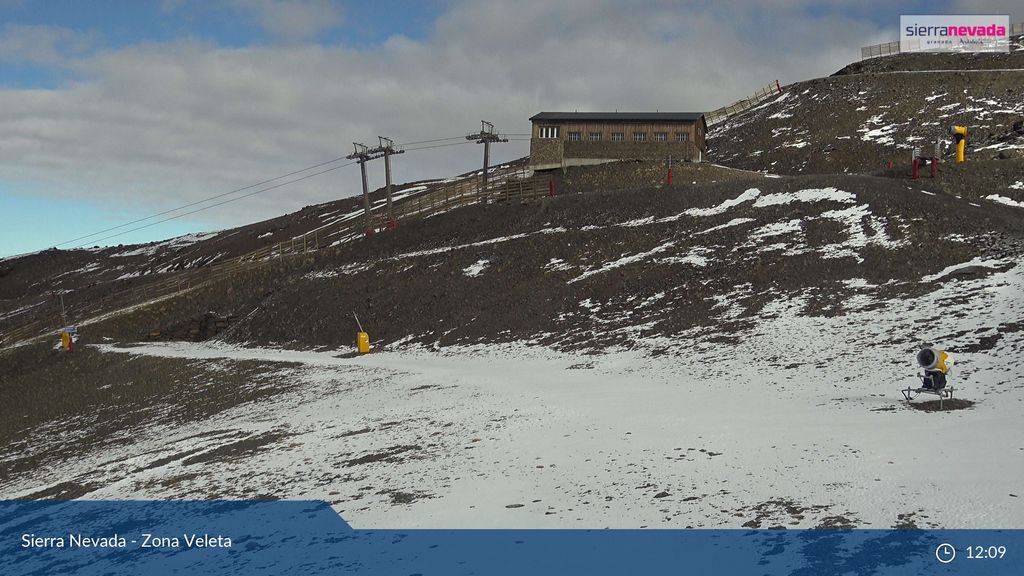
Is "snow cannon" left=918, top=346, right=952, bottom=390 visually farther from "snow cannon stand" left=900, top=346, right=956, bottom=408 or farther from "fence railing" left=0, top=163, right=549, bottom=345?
"fence railing" left=0, top=163, right=549, bottom=345

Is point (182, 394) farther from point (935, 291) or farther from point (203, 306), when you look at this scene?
point (935, 291)

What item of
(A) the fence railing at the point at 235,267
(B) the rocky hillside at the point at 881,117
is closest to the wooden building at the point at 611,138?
(A) the fence railing at the point at 235,267

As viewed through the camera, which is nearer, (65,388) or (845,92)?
(65,388)

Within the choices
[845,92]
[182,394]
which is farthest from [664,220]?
[845,92]

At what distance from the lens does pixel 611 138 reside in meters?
58.6

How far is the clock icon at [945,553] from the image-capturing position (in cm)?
831

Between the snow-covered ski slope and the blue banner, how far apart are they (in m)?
0.48

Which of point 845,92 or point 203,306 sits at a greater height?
point 845,92

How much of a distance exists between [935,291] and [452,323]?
21106mm

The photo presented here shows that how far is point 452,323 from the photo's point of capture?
1363 inches

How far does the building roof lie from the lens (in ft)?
191

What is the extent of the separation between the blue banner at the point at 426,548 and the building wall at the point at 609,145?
48881mm

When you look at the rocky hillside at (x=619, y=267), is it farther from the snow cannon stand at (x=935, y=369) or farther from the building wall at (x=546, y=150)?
the building wall at (x=546, y=150)

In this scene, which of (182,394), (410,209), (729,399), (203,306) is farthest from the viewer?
(410,209)
